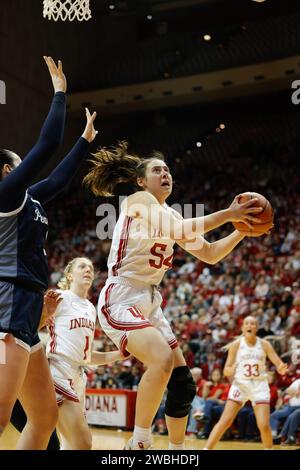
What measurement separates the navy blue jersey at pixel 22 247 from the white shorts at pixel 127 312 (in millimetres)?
867

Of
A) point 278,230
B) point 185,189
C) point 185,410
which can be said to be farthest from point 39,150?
point 185,189

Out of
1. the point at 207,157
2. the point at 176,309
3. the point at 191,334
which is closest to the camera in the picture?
the point at 191,334

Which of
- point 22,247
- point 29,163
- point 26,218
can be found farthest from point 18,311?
point 29,163

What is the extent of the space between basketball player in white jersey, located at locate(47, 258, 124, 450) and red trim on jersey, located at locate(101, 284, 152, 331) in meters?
0.46

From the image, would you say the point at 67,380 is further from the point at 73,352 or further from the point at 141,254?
the point at 141,254

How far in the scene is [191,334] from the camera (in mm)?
12789

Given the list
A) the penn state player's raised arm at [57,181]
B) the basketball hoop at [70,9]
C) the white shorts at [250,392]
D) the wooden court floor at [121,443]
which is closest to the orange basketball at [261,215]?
the penn state player's raised arm at [57,181]

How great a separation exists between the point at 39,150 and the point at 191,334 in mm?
9574

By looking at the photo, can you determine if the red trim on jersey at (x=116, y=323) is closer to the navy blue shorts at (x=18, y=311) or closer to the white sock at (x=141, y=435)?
the white sock at (x=141, y=435)

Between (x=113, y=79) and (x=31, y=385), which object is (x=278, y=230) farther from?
(x=31, y=385)

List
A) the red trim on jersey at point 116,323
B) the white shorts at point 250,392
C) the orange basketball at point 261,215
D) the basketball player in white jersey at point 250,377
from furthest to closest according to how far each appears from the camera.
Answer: the white shorts at point 250,392
the basketball player in white jersey at point 250,377
the red trim on jersey at point 116,323
the orange basketball at point 261,215

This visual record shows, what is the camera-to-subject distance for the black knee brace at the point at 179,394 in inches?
176

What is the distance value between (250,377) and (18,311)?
5745 millimetres

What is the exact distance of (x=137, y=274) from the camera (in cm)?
465
